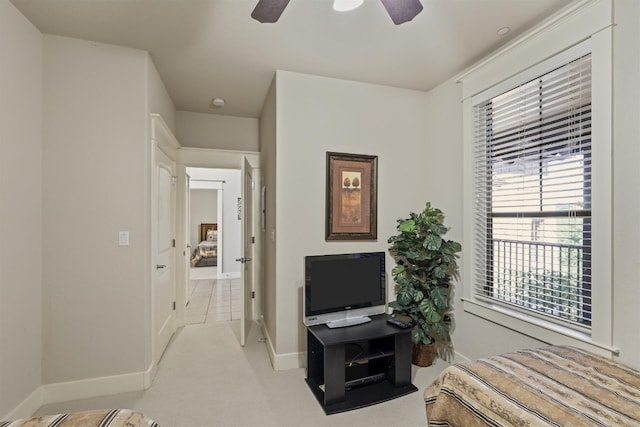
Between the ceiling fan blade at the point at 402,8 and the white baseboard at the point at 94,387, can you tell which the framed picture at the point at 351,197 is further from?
the white baseboard at the point at 94,387

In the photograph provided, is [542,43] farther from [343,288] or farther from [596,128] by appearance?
[343,288]

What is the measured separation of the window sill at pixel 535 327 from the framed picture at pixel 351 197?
1116 millimetres

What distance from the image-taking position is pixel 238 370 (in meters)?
2.77

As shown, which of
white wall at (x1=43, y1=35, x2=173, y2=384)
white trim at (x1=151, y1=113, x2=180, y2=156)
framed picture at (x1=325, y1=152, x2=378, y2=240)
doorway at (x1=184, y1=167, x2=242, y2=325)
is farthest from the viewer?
doorway at (x1=184, y1=167, x2=242, y2=325)

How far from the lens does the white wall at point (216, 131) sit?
400 centimetres

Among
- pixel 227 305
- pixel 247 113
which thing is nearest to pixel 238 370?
pixel 227 305

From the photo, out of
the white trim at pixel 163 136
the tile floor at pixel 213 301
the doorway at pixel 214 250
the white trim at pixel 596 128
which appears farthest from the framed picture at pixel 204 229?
the white trim at pixel 596 128

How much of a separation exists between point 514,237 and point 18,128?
3617 mm

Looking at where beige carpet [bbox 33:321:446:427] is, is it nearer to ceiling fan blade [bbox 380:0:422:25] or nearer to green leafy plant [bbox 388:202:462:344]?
green leafy plant [bbox 388:202:462:344]

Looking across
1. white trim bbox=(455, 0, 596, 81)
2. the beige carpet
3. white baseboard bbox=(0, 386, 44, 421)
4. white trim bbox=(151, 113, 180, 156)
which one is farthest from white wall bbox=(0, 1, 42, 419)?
white trim bbox=(455, 0, 596, 81)

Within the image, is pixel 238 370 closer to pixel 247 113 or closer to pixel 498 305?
pixel 498 305

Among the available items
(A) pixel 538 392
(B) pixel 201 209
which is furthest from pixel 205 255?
(A) pixel 538 392

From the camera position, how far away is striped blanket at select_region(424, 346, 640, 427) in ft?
3.86

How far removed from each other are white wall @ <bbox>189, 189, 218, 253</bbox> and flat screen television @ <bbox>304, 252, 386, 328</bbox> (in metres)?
7.58
